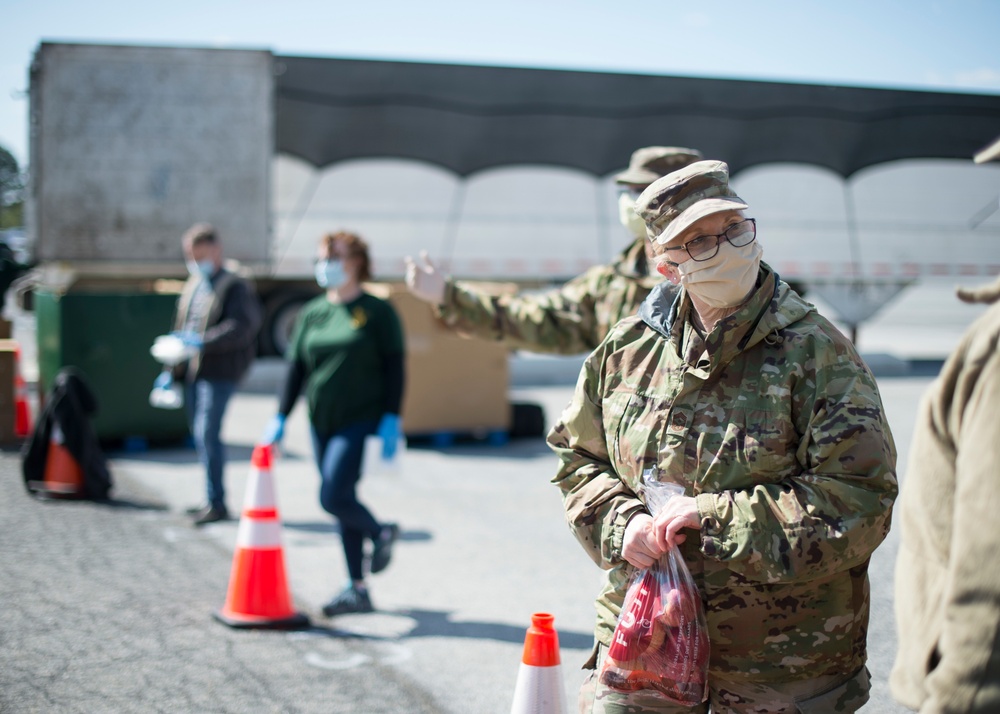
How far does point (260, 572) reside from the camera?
502 centimetres

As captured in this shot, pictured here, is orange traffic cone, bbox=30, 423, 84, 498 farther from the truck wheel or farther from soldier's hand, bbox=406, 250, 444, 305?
the truck wheel

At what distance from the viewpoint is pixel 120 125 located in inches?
544

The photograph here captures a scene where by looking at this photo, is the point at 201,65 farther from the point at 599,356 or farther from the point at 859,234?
the point at 599,356

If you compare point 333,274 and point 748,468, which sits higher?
point 333,274

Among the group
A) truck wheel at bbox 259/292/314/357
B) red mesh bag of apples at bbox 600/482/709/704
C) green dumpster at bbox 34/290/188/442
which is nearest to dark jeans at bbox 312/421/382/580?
red mesh bag of apples at bbox 600/482/709/704

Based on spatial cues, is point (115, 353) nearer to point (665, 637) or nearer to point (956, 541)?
point (665, 637)

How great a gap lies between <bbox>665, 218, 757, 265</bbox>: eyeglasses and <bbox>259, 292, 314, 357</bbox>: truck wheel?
13.5 m

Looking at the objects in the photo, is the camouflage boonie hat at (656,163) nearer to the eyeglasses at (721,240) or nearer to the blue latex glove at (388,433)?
the eyeglasses at (721,240)

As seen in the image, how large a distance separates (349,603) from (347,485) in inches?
23.5

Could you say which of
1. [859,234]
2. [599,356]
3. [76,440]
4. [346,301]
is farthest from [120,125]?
[599,356]

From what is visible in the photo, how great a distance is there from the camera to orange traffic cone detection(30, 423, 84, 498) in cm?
762

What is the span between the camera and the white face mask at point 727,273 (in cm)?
234

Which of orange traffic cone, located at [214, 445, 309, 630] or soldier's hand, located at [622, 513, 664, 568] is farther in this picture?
orange traffic cone, located at [214, 445, 309, 630]

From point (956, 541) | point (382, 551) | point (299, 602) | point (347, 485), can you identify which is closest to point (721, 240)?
point (956, 541)
